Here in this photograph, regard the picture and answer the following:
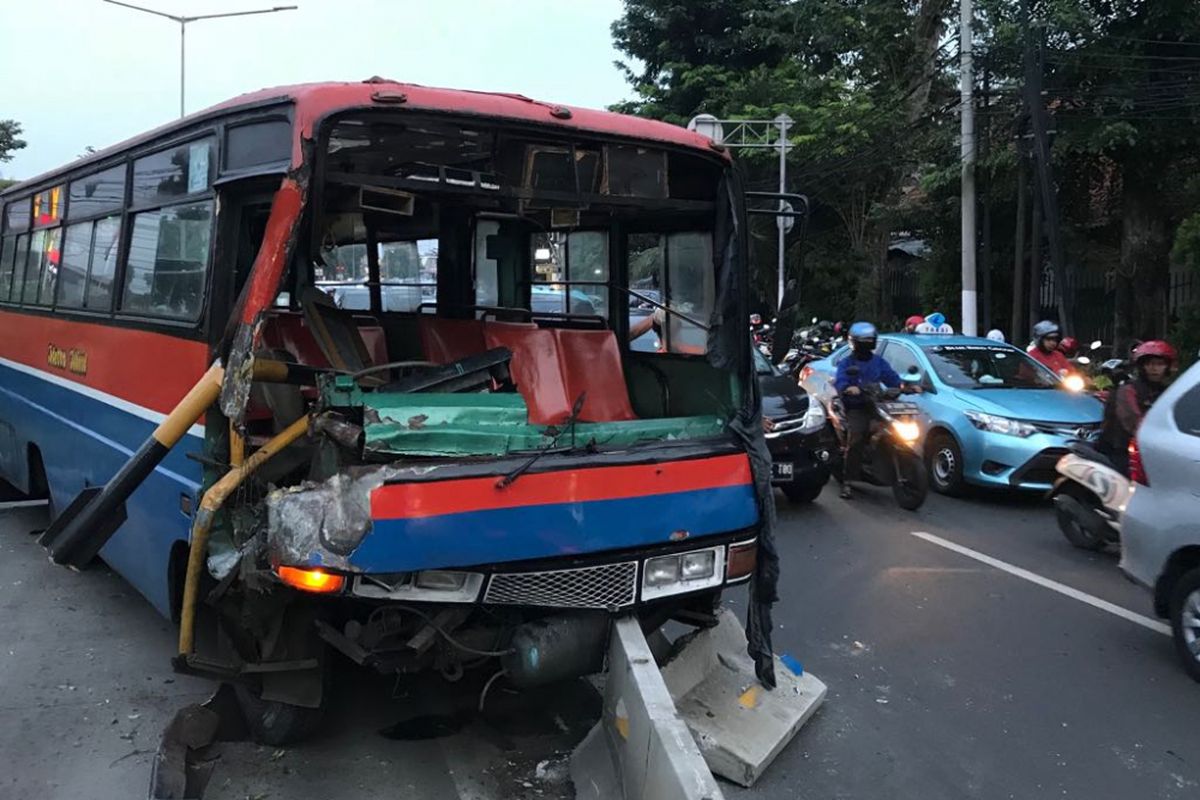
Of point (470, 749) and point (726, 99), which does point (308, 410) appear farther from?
point (726, 99)

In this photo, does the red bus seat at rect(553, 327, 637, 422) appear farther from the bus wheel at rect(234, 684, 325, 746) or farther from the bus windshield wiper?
the bus wheel at rect(234, 684, 325, 746)

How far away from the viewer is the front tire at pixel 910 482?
8875 millimetres

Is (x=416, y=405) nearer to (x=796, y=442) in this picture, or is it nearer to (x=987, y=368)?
(x=796, y=442)

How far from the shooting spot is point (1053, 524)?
8594mm

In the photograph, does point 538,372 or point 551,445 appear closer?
point 551,445

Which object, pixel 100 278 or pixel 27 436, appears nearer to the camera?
pixel 100 278

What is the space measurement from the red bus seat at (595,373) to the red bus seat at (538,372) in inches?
2.2

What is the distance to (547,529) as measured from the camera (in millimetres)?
3643

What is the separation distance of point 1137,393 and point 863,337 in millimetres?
2827

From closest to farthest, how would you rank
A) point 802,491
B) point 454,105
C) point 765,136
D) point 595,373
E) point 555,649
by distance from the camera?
point 454,105
point 555,649
point 595,373
point 802,491
point 765,136

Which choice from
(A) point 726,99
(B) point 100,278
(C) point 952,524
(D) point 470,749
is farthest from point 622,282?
(A) point 726,99

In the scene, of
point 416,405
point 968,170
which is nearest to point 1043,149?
point 968,170

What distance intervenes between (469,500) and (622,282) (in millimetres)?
2180

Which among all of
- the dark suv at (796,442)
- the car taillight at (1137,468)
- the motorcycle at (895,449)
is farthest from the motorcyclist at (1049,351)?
the car taillight at (1137,468)
